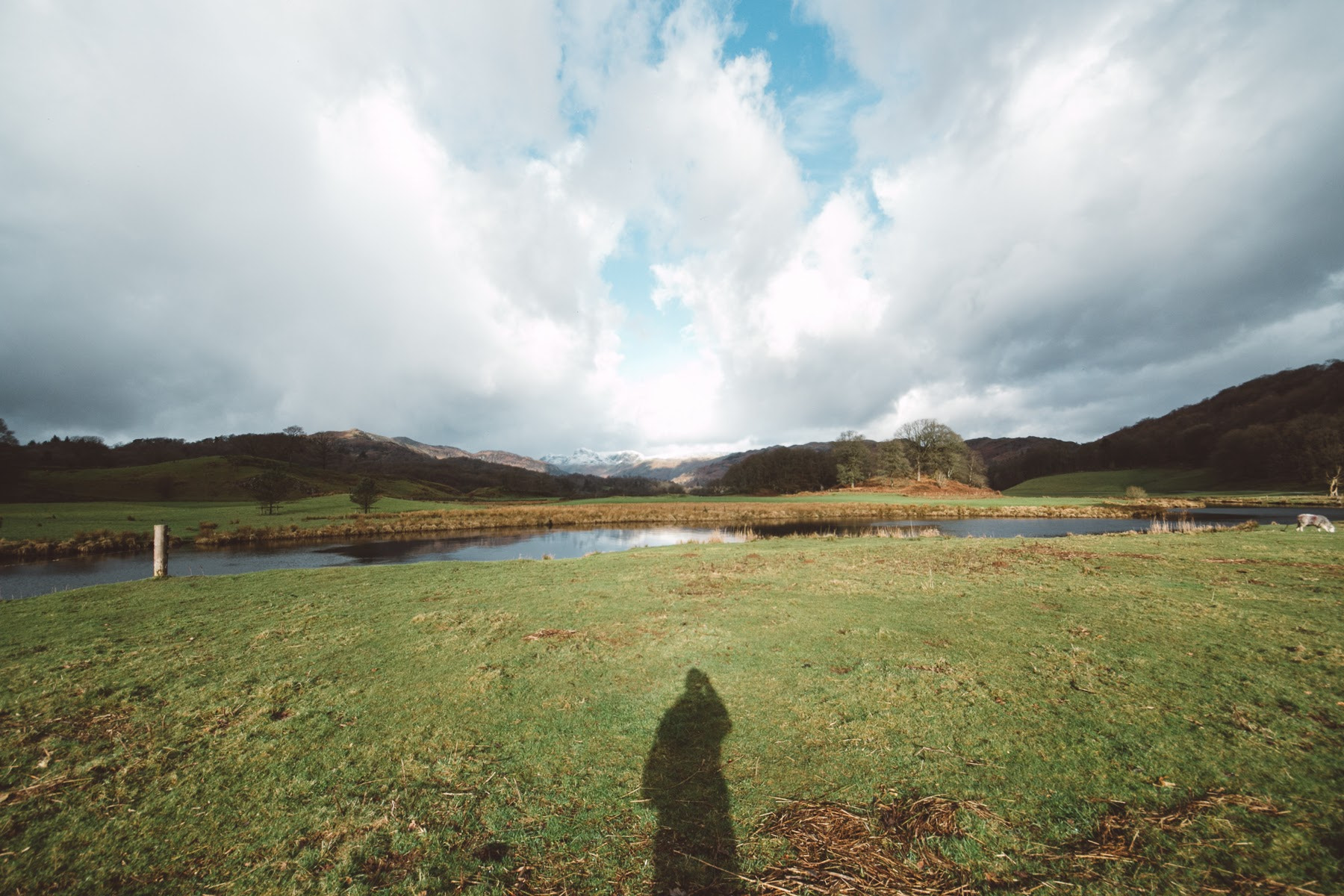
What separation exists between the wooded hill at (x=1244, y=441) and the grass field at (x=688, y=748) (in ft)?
305

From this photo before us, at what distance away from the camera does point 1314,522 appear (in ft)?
55.8

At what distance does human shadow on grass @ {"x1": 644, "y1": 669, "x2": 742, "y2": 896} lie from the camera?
3.16 meters

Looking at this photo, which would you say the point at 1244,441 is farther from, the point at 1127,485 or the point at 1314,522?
the point at 1314,522

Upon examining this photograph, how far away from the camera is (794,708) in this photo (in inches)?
210

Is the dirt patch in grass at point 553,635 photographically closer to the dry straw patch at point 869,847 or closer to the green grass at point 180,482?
the dry straw patch at point 869,847

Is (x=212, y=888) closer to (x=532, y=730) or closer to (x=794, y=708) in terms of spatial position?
(x=532, y=730)

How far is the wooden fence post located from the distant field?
94.6 metres

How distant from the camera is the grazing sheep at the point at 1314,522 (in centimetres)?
1642

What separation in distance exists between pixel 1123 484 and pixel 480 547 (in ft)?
381

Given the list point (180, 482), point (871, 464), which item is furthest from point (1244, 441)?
point (180, 482)

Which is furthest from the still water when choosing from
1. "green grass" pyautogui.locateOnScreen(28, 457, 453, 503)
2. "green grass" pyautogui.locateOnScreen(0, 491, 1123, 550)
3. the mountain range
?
the mountain range

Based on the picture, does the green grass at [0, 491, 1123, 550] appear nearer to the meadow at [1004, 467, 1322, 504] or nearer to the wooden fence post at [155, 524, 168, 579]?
the meadow at [1004, 467, 1322, 504]

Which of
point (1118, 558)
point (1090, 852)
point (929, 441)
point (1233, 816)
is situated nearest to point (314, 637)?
point (1090, 852)

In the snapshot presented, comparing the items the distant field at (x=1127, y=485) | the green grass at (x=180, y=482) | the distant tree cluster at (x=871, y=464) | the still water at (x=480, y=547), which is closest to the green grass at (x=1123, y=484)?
the distant field at (x=1127, y=485)
